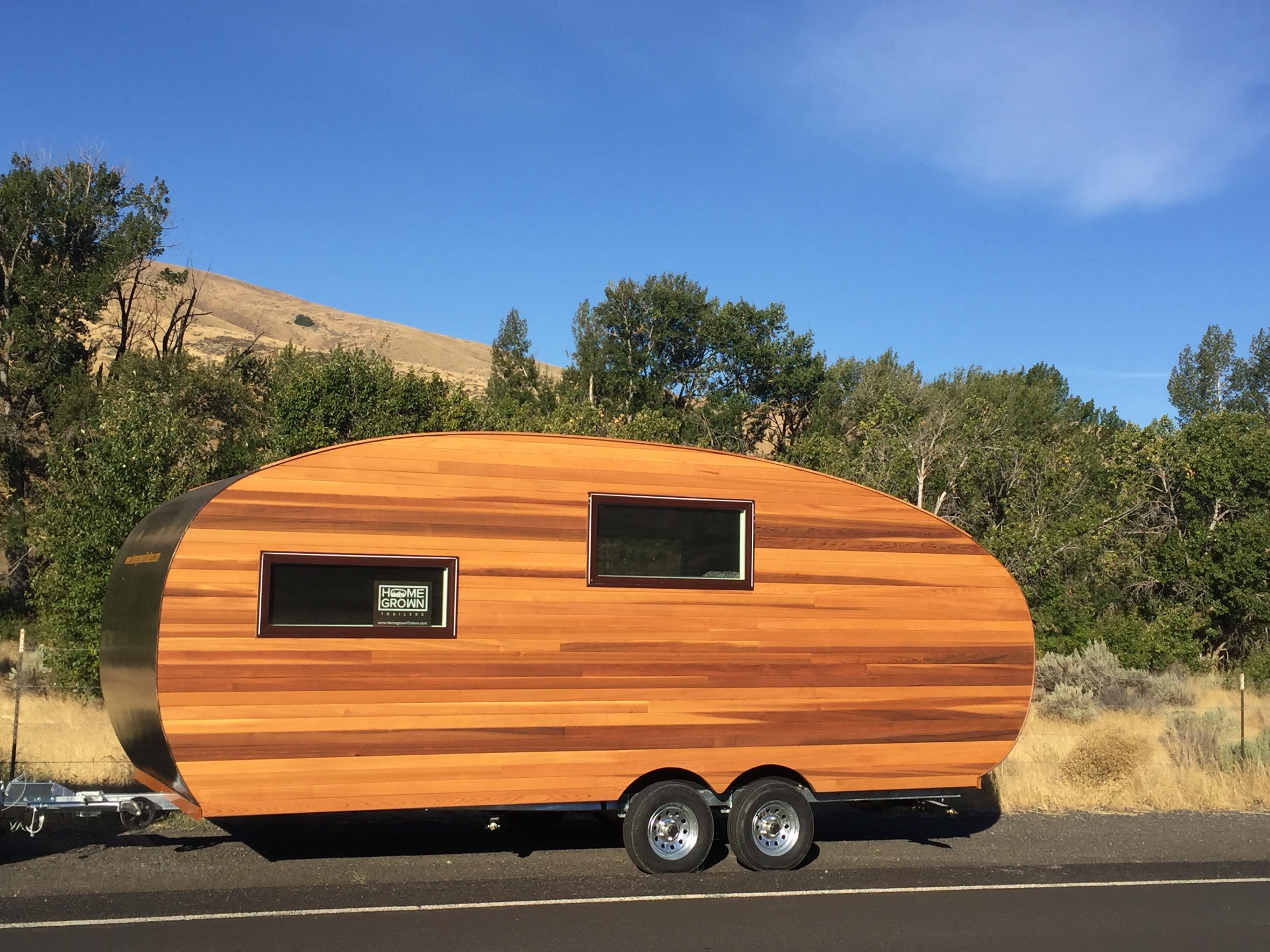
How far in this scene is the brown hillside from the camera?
97438mm

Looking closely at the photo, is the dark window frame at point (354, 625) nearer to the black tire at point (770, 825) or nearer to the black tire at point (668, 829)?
the black tire at point (668, 829)

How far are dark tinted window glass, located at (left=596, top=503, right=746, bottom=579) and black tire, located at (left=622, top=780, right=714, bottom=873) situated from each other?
1.80m

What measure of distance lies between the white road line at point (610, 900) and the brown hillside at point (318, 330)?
78956mm

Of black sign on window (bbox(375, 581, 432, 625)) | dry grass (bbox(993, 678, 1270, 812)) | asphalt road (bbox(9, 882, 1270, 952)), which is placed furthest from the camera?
dry grass (bbox(993, 678, 1270, 812))

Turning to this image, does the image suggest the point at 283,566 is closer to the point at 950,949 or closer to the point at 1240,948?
the point at 950,949

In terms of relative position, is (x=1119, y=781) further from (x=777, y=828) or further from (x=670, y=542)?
(x=670, y=542)

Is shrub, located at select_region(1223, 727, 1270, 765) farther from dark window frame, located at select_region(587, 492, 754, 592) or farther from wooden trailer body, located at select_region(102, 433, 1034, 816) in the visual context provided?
dark window frame, located at select_region(587, 492, 754, 592)

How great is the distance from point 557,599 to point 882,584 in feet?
9.97

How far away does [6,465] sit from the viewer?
108ft

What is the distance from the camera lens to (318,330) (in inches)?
4528

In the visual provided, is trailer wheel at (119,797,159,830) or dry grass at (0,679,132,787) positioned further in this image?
dry grass at (0,679,132,787)

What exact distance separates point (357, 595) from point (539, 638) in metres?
1.50

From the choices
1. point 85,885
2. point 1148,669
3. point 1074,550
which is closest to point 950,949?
point 85,885

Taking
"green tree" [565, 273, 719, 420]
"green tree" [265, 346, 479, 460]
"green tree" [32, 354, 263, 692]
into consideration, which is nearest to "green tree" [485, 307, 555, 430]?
"green tree" [565, 273, 719, 420]
